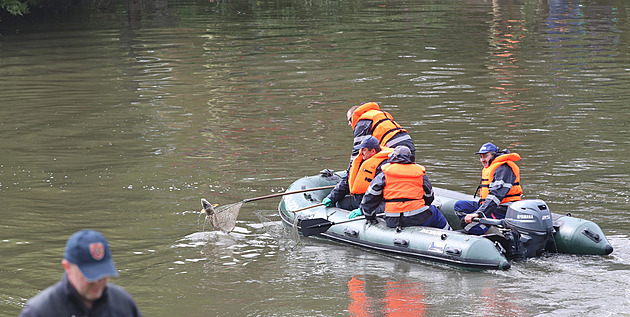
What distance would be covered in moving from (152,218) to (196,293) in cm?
259

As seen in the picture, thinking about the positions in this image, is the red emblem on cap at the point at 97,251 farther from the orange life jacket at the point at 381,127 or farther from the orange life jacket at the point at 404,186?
the orange life jacket at the point at 381,127

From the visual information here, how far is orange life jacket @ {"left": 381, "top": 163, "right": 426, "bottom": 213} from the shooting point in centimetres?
868

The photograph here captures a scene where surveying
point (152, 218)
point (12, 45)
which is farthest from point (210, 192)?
point (12, 45)

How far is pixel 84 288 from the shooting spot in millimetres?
3559

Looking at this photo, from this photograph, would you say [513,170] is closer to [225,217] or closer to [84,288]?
[225,217]

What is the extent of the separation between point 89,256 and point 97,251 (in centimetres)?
4

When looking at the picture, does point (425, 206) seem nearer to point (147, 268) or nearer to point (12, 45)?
point (147, 268)

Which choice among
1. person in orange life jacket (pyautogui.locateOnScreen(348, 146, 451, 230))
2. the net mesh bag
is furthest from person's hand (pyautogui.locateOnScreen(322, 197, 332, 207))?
the net mesh bag

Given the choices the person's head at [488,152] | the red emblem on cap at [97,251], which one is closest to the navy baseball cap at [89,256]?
the red emblem on cap at [97,251]

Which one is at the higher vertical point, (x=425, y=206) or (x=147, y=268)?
(x=425, y=206)

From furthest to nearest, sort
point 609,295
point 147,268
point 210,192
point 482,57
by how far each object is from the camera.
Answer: point 482,57
point 210,192
point 147,268
point 609,295

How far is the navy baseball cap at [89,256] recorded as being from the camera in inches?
137

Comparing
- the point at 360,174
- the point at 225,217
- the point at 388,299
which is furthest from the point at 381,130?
the point at 388,299

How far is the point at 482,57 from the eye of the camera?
72.4 ft
